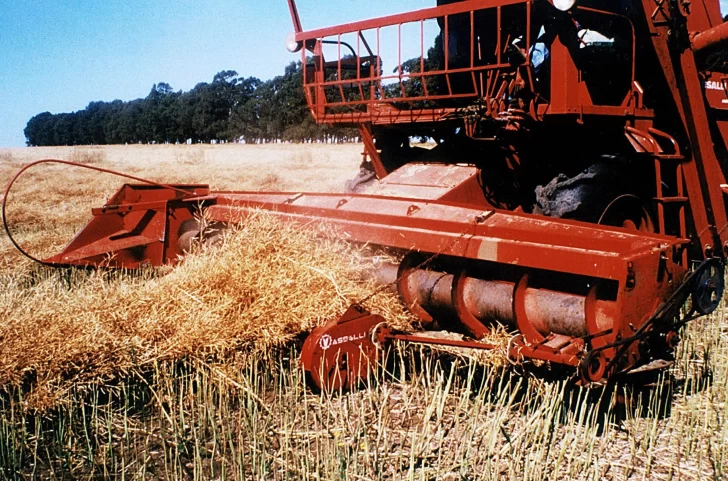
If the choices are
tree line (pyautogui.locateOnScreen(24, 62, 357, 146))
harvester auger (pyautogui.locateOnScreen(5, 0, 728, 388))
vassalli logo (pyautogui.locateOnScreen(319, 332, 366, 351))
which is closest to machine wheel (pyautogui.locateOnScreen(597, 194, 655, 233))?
harvester auger (pyautogui.locateOnScreen(5, 0, 728, 388))

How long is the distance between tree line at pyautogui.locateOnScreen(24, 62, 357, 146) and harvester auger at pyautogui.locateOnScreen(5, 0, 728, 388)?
40.0 m

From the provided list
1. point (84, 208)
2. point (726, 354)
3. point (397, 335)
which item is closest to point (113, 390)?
point (397, 335)

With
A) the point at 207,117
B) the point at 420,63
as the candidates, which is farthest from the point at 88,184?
the point at 207,117

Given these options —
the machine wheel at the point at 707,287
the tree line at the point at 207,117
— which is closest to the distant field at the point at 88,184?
the machine wheel at the point at 707,287

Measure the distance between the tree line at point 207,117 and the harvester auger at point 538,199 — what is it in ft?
131

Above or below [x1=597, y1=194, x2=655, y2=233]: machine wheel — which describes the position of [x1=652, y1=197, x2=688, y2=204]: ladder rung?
above

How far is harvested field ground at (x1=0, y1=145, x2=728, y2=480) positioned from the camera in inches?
97.8

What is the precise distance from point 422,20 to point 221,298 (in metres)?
2.42

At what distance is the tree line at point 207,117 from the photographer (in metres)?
56.0

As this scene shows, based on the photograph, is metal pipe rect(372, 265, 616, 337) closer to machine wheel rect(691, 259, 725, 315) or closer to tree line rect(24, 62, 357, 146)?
machine wheel rect(691, 259, 725, 315)

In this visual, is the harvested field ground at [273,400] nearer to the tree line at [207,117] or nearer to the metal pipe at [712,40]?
the metal pipe at [712,40]

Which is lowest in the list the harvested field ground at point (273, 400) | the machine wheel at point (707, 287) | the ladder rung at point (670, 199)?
the harvested field ground at point (273, 400)

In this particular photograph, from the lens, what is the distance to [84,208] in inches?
436

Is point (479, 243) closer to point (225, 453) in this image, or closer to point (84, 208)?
point (225, 453)
